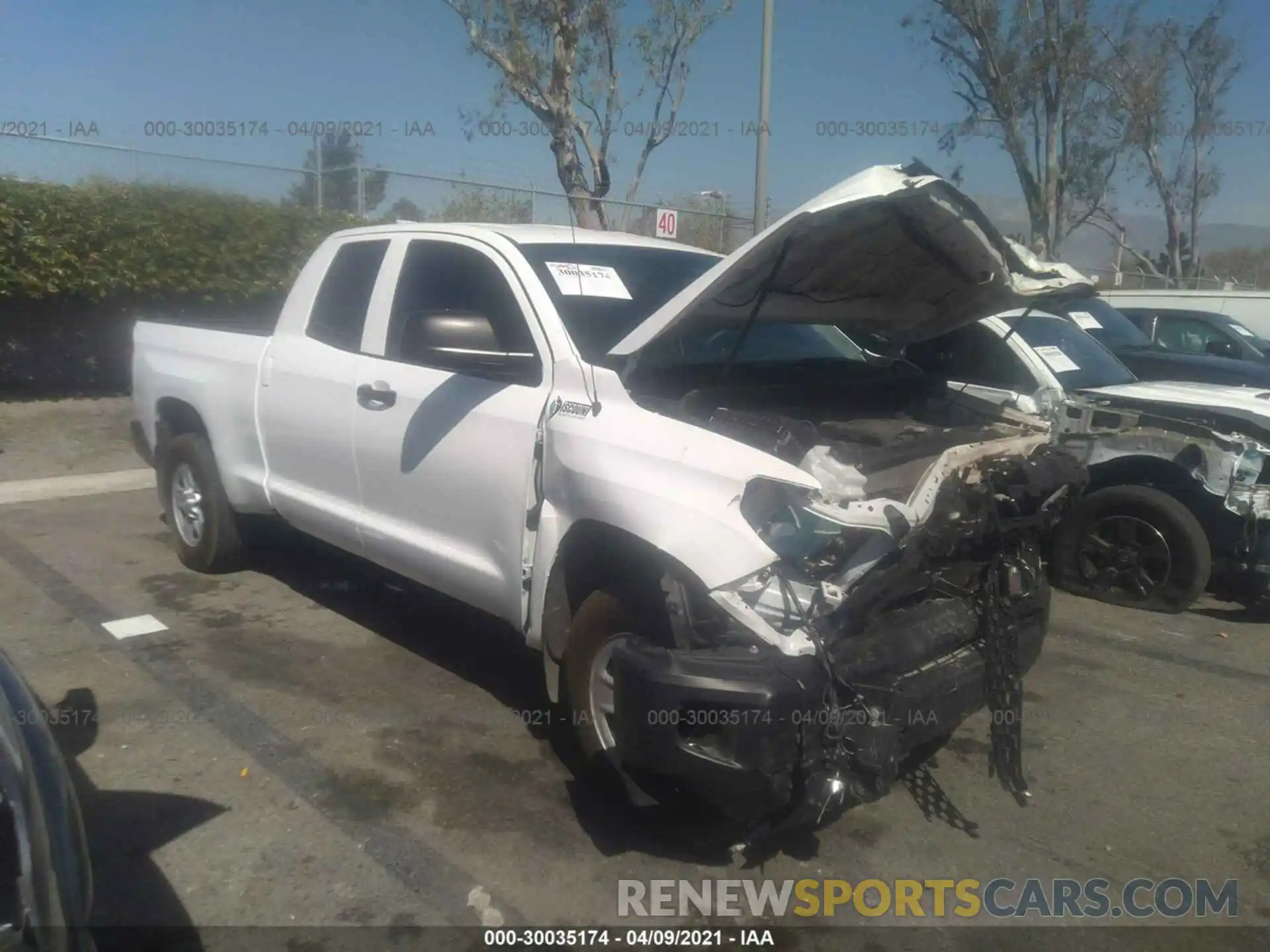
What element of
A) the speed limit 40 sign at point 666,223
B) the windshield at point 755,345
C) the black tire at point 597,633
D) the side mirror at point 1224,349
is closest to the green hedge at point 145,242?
the speed limit 40 sign at point 666,223

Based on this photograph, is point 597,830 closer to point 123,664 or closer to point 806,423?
point 806,423

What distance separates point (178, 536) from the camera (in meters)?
6.29

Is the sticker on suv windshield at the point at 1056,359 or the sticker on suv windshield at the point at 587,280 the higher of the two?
the sticker on suv windshield at the point at 587,280

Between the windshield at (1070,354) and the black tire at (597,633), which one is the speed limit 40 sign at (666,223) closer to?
the windshield at (1070,354)

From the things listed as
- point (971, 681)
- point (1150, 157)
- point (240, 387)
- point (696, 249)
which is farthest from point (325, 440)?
point (1150, 157)

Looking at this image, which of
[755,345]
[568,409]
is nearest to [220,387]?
[568,409]

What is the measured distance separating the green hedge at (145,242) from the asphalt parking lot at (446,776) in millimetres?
5408

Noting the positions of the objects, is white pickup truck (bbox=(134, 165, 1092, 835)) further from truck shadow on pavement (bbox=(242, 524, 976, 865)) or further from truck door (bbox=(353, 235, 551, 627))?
truck shadow on pavement (bbox=(242, 524, 976, 865))

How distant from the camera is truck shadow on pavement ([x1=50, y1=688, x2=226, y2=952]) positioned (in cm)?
294

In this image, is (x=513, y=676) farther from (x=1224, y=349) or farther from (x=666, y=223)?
(x=1224, y=349)

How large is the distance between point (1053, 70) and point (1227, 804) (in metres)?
A: 21.2

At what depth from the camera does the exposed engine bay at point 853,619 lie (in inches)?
112

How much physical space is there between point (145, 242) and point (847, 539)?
393 inches

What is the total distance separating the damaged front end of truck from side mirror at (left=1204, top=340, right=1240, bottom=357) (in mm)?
9029
